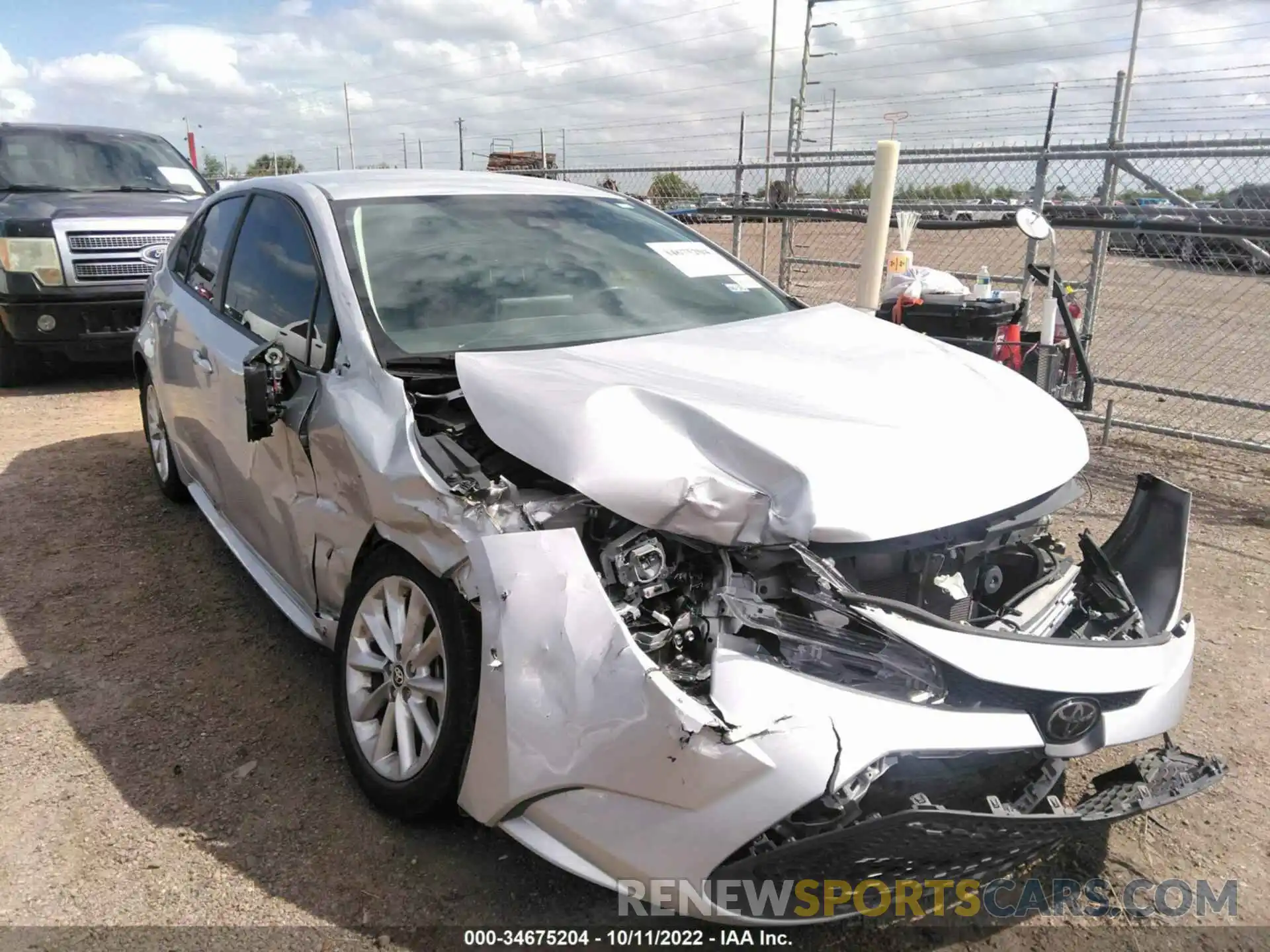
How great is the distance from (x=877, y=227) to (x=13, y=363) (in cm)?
711

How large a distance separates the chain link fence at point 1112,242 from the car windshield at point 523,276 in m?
3.21

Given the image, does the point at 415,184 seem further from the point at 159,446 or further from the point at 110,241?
the point at 110,241

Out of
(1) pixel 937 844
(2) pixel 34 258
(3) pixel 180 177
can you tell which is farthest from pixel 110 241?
(1) pixel 937 844

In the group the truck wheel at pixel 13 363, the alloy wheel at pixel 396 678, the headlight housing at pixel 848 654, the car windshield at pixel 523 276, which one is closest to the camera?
the headlight housing at pixel 848 654

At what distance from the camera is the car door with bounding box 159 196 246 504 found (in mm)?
3998

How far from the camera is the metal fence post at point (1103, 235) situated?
20.5 ft

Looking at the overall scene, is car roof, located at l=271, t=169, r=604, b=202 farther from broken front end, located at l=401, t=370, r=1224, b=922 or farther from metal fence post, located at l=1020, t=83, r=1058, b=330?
metal fence post, located at l=1020, t=83, r=1058, b=330

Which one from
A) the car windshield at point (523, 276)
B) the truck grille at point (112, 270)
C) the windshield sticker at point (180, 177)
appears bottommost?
the truck grille at point (112, 270)

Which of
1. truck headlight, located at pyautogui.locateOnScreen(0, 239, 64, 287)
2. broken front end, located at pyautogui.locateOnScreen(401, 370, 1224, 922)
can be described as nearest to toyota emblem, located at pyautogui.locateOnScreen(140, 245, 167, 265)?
truck headlight, located at pyautogui.locateOnScreen(0, 239, 64, 287)

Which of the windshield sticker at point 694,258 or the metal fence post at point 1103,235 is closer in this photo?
the windshield sticker at point 694,258

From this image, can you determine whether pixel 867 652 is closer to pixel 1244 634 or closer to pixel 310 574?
pixel 310 574

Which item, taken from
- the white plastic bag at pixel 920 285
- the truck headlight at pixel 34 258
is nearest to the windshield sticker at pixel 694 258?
the white plastic bag at pixel 920 285

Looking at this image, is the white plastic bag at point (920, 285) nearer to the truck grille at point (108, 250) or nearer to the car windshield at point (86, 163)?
the truck grille at point (108, 250)

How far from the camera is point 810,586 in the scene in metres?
2.10
